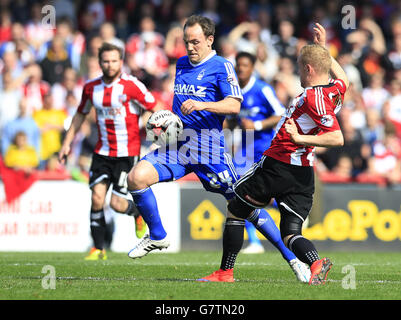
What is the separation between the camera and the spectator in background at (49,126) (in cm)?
1473

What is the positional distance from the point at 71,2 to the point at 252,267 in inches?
437

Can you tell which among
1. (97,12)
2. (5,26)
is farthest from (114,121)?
(97,12)

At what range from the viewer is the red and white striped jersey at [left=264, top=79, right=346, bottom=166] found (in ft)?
22.4

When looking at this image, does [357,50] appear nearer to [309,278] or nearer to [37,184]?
[37,184]

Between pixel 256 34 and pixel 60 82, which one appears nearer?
pixel 60 82

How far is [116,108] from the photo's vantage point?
1044cm

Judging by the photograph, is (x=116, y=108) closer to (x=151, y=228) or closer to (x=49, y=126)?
(x=151, y=228)

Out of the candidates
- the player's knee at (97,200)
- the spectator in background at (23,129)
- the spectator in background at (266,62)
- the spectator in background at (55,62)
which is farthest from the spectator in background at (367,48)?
the player's knee at (97,200)

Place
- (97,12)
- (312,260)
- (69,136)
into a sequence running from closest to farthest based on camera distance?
(312,260) → (69,136) → (97,12)

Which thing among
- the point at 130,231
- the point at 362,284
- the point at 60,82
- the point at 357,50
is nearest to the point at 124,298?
the point at 362,284

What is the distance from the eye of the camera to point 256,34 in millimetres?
17250

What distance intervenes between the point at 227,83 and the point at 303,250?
6.00 feet
